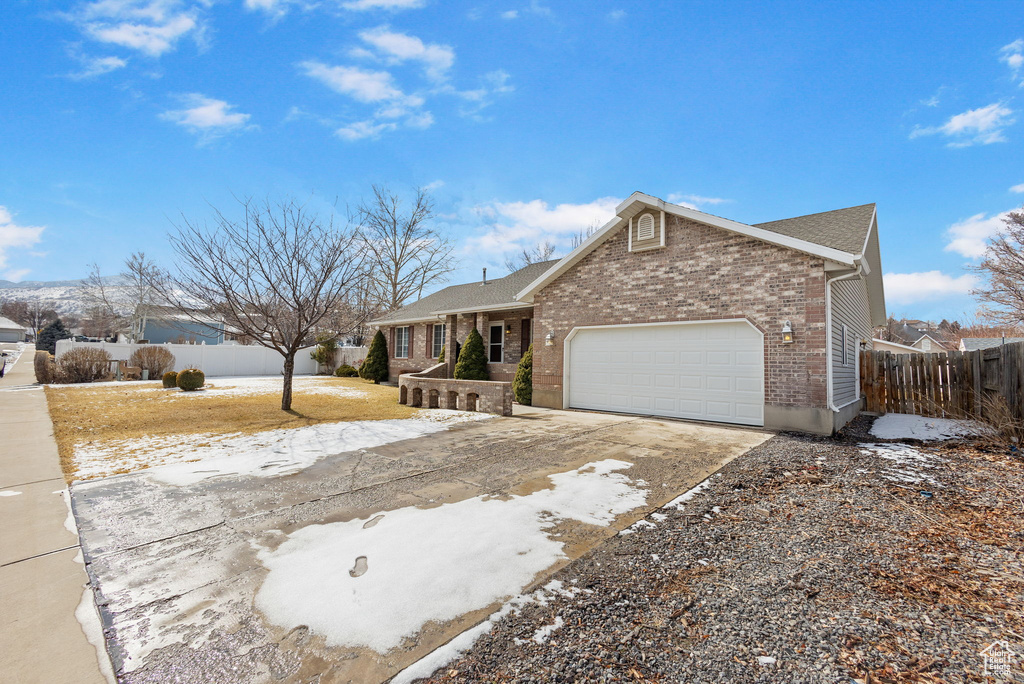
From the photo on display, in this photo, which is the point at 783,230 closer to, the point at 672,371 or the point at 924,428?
the point at 672,371

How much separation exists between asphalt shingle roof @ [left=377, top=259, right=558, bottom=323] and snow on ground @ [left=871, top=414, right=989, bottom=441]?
31.2ft

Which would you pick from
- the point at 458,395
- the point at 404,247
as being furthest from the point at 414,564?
the point at 404,247

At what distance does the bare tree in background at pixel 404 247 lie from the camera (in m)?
30.6

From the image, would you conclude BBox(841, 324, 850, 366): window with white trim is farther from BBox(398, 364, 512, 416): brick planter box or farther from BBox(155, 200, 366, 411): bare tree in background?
BBox(155, 200, 366, 411): bare tree in background

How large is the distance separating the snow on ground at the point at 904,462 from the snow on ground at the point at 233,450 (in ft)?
22.8

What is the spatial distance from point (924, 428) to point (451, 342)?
530 inches

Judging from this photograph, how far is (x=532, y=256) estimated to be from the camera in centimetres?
3161

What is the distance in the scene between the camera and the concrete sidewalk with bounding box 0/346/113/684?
2023 millimetres

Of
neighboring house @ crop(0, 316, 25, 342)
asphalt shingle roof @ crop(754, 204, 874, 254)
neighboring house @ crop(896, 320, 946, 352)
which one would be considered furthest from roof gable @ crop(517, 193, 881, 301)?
neighboring house @ crop(0, 316, 25, 342)

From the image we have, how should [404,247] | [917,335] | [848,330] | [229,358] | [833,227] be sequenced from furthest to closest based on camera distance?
[917,335] < [404,247] < [229,358] < [848,330] < [833,227]

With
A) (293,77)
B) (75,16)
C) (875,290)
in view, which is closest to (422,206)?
(293,77)

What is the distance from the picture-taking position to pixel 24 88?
9062 mm

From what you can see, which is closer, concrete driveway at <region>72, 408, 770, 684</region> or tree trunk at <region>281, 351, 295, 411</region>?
concrete driveway at <region>72, 408, 770, 684</region>

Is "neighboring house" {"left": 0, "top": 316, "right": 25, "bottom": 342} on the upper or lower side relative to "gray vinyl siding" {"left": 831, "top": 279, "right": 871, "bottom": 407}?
upper
